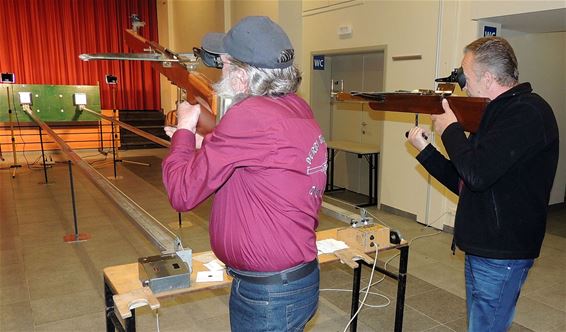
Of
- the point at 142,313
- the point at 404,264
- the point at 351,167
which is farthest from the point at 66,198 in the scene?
the point at 404,264

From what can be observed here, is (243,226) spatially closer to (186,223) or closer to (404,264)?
(404,264)

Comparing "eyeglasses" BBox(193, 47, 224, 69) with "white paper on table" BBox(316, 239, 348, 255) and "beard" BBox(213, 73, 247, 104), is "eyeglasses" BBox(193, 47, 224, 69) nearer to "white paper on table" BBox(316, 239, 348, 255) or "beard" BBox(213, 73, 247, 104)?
"beard" BBox(213, 73, 247, 104)

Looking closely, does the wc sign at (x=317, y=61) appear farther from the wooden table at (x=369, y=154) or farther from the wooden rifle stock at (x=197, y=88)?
the wooden rifle stock at (x=197, y=88)

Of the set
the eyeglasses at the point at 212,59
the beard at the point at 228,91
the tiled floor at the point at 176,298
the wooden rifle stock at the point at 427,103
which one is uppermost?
the eyeglasses at the point at 212,59

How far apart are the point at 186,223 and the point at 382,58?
3297 mm

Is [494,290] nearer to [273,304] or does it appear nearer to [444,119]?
[444,119]

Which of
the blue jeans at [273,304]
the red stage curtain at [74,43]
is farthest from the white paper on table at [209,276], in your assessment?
the red stage curtain at [74,43]

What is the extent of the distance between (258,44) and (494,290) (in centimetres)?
125

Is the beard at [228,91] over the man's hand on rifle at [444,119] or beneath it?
over

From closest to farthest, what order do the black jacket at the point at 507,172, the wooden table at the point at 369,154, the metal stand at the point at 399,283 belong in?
the black jacket at the point at 507,172 < the metal stand at the point at 399,283 < the wooden table at the point at 369,154

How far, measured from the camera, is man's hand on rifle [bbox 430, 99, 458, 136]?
179 cm

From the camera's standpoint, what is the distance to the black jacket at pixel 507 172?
147 centimetres

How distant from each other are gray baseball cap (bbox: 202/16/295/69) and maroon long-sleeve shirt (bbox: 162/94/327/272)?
103 millimetres

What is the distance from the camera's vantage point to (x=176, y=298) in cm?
313
